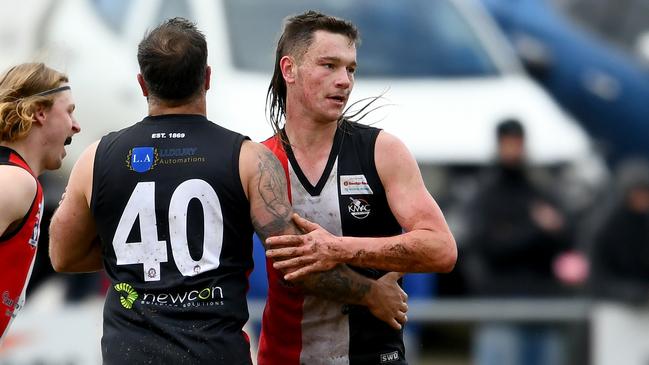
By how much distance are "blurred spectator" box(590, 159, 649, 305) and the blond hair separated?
220 inches

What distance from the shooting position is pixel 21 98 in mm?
5656

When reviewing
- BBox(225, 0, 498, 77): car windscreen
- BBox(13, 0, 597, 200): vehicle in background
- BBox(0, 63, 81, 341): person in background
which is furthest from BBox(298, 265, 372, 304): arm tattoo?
BBox(225, 0, 498, 77): car windscreen

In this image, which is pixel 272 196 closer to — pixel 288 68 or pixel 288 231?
pixel 288 231

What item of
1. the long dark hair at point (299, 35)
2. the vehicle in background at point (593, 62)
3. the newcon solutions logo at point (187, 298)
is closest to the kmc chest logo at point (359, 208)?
the long dark hair at point (299, 35)

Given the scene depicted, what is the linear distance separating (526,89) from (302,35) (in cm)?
735

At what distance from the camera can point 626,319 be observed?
1003cm

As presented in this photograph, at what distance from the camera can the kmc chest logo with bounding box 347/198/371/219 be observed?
229 inches

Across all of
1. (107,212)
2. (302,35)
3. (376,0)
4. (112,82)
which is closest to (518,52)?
(376,0)

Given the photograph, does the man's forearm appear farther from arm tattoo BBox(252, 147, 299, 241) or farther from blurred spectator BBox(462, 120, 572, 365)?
blurred spectator BBox(462, 120, 572, 365)

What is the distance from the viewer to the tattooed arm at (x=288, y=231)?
17.7 ft

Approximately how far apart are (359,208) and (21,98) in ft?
4.72

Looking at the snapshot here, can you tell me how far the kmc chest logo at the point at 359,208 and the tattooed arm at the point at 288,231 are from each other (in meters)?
0.26

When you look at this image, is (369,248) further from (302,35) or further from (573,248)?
(573,248)

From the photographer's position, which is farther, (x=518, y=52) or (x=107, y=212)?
(x=518, y=52)
